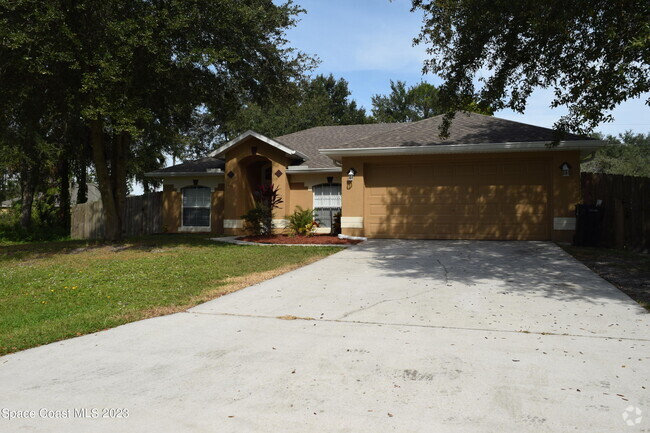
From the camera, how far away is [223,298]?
6.94 meters

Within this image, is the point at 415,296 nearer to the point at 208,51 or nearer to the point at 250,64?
the point at 208,51

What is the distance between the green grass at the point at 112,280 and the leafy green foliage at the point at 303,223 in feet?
9.36

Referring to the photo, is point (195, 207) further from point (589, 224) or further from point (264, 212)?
point (589, 224)

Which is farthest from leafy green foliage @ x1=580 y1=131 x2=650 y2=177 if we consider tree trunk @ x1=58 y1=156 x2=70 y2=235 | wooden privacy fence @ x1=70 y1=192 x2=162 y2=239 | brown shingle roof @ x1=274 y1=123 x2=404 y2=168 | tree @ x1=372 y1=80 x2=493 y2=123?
tree trunk @ x1=58 y1=156 x2=70 y2=235

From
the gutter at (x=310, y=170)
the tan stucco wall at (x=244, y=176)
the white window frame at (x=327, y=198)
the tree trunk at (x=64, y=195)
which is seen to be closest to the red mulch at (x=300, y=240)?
the tan stucco wall at (x=244, y=176)

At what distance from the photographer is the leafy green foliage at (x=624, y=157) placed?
2064 inches

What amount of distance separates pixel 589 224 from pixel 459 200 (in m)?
3.67

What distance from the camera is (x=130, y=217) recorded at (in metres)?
22.4

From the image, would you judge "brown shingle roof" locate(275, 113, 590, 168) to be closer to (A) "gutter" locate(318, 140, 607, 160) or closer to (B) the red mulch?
(A) "gutter" locate(318, 140, 607, 160)

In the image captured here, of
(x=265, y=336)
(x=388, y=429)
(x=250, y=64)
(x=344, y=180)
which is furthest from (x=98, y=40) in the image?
(x=388, y=429)

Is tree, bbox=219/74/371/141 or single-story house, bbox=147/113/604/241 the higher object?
tree, bbox=219/74/371/141

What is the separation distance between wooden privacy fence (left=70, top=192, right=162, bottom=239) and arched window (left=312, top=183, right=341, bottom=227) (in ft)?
26.8

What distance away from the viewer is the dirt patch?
735 cm

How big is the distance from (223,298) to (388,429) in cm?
440
